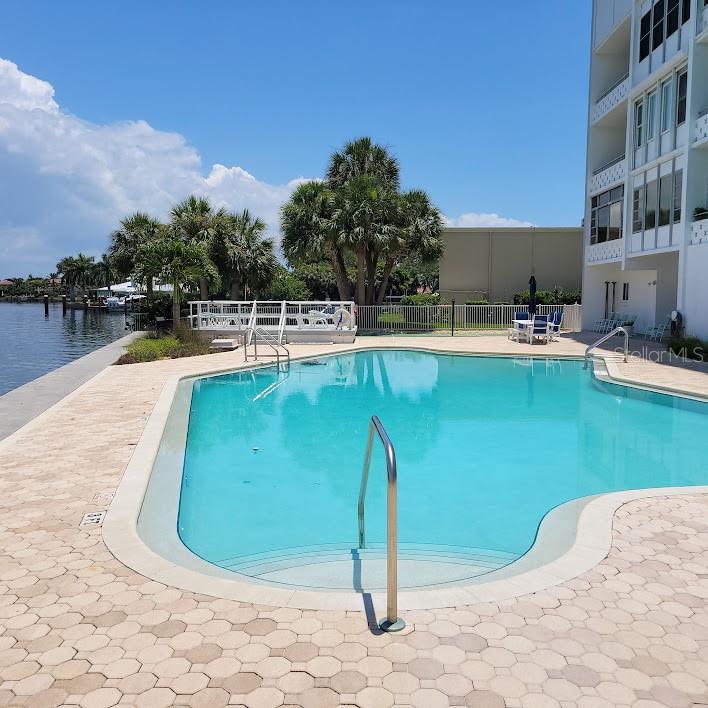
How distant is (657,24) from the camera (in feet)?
66.7

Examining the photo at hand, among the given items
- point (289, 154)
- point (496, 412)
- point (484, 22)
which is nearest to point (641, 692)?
point (496, 412)

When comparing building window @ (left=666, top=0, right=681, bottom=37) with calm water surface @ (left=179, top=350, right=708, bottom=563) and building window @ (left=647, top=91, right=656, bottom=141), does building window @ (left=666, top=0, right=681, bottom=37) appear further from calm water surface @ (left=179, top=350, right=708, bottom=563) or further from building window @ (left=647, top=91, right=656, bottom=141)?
calm water surface @ (left=179, top=350, right=708, bottom=563)

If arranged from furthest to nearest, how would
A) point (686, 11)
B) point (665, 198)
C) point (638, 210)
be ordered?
point (638, 210), point (665, 198), point (686, 11)

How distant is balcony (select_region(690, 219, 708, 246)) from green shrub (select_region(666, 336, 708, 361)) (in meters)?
2.88

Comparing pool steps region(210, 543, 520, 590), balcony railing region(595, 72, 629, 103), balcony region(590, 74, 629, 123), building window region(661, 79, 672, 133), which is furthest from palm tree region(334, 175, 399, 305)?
pool steps region(210, 543, 520, 590)

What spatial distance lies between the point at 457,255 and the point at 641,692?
105 ft

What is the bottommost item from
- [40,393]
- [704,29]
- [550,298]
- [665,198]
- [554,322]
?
[40,393]

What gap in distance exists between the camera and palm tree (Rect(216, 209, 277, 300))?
29.0m

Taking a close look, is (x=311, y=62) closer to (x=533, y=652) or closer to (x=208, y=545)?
(x=208, y=545)

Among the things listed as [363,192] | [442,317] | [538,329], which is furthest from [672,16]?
[442,317]

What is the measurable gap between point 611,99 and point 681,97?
557 centimetres

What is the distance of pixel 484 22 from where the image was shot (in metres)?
21.6

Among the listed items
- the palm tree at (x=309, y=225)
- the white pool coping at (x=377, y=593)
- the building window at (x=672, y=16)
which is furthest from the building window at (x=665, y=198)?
the white pool coping at (x=377, y=593)

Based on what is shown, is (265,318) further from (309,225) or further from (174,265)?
(309,225)
